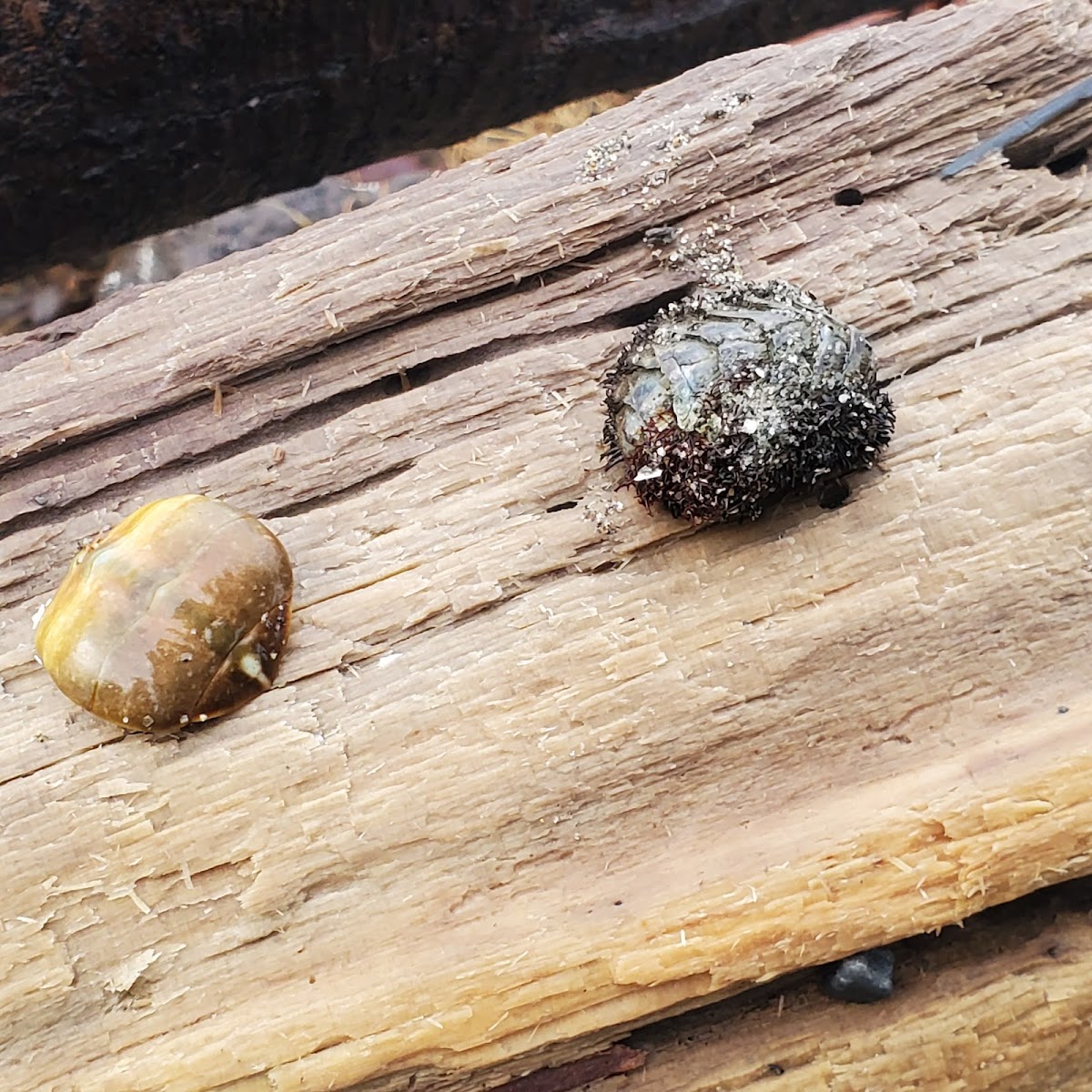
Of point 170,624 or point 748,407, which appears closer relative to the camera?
point 748,407

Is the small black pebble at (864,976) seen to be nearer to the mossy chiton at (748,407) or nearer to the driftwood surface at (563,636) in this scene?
the driftwood surface at (563,636)

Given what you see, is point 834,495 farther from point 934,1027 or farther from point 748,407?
point 934,1027

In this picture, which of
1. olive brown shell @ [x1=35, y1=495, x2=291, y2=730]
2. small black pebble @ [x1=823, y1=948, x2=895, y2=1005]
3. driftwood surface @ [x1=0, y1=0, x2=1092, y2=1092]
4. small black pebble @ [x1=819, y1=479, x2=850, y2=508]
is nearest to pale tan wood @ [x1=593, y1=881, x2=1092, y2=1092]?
small black pebble @ [x1=823, y1=948, x2=895, y2=1005]

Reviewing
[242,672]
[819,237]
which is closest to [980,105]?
[819,237]

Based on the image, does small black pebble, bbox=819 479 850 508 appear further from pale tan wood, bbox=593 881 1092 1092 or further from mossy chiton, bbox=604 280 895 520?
pale tan wood, bbox=593 881 1092 1092

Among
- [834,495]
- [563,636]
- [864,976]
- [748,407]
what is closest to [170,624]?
[563,636]
